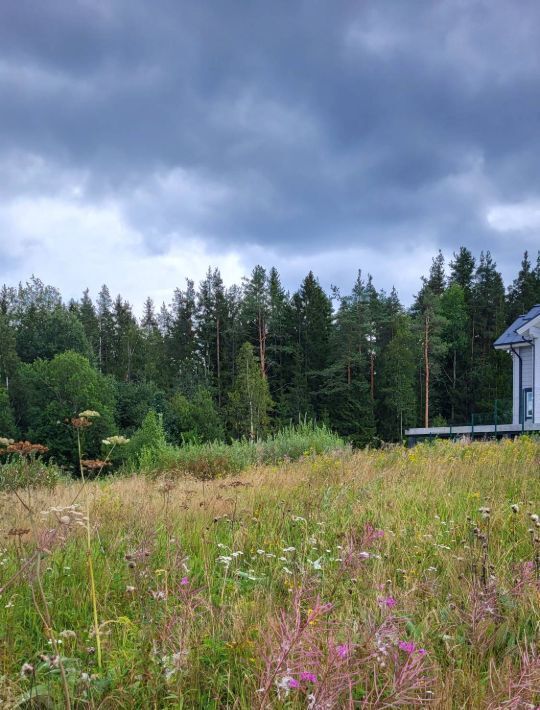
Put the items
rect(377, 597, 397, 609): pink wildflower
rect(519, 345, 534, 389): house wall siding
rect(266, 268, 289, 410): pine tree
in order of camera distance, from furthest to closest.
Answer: rect(266, 268, 289, 410): pine tree → rect(519, 345, 534, 389): house wall siding → rect(377, 597, 397, 609): pink wildflower

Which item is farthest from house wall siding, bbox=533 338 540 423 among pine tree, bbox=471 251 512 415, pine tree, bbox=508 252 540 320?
pine tree, bbox=508 252 540 320

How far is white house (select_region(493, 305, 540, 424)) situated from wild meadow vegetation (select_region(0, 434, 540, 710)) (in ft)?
56.5

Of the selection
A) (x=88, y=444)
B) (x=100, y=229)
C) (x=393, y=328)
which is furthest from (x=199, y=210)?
(x=393, y=328)

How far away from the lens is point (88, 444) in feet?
102

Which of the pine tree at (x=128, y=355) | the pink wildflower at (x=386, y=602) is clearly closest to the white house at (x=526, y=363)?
the pink wildflower at (x=386, y=602)

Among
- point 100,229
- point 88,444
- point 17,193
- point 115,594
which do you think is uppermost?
point 17,193

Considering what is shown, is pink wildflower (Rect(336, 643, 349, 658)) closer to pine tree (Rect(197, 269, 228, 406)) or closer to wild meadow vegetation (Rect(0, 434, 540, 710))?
wild meadow vegetation (Rect(0, 434, 540, 710))

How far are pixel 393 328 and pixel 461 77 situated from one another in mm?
33953

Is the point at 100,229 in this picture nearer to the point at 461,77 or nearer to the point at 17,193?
the point at 17,193

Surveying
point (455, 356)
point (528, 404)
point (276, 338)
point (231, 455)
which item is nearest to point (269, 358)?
point (276, 338)

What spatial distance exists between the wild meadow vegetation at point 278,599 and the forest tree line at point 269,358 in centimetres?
2743

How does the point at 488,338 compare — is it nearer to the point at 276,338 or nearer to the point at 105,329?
the point at 276,338

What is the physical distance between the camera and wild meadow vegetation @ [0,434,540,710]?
4.97 ft

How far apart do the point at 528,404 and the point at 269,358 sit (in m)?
23.7
